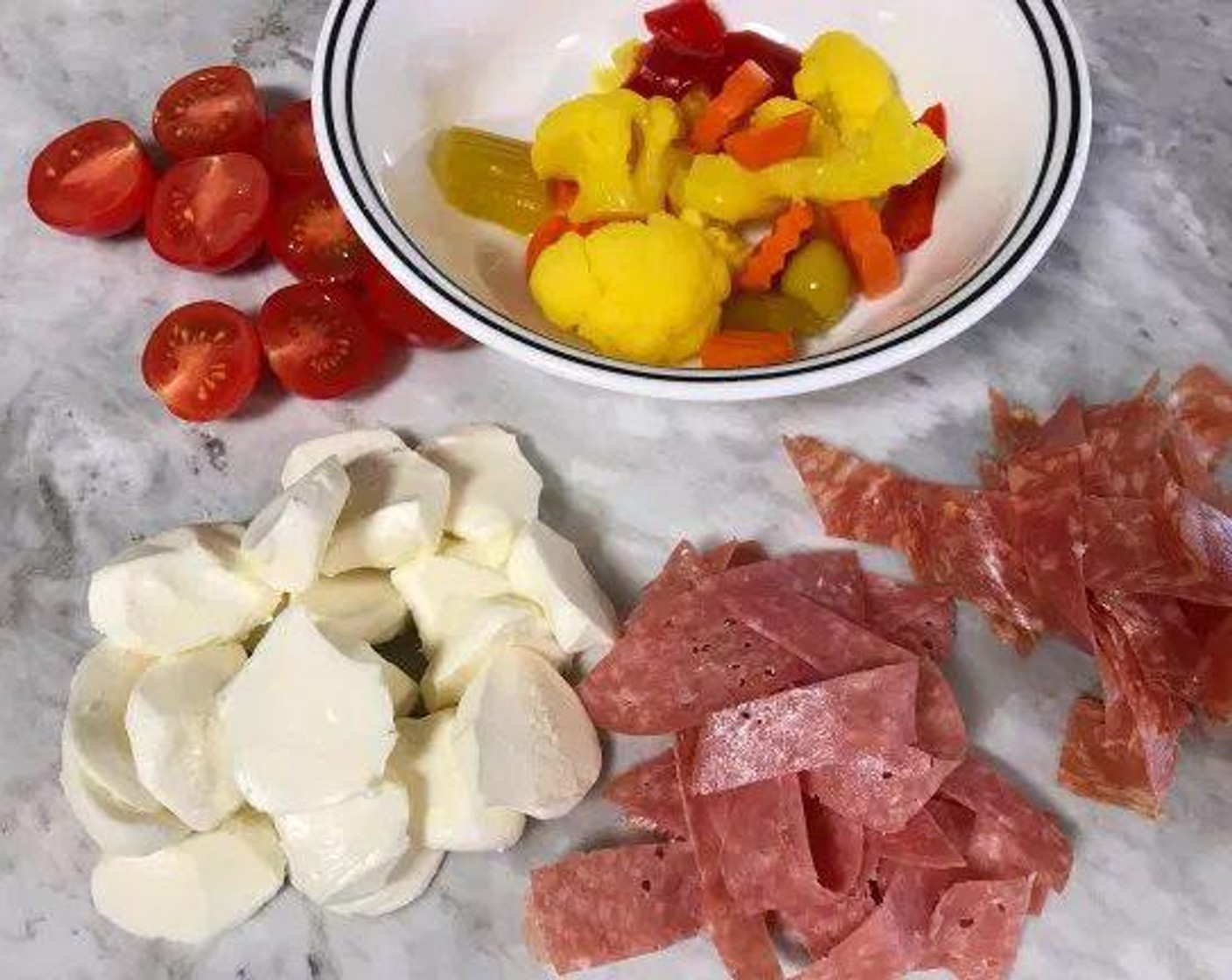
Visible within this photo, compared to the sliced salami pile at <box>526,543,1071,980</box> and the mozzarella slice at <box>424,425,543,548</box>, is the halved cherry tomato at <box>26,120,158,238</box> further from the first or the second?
the sliced salami pile at <box>526,543,1071,980</box>

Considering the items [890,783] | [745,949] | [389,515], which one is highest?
[389,515]

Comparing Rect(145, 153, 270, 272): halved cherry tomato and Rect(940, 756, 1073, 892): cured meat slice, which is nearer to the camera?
Rect(940, 756, 1073, 892): cured meat slice

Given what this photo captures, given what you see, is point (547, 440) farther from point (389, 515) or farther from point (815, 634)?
point (815, 634)

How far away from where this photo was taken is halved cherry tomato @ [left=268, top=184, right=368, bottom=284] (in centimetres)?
162

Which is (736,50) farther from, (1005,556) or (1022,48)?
(1005,556)

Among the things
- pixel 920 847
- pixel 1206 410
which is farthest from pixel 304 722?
pixel 1206 410

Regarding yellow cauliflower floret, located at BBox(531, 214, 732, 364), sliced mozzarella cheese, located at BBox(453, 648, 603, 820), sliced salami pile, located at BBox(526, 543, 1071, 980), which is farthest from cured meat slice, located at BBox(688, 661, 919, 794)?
yellow cauliflower floret, located at BBox(531, 214, 732, 364)

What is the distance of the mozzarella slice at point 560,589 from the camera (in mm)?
1406

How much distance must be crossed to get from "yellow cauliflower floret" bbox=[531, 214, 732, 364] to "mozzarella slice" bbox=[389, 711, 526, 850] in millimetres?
387

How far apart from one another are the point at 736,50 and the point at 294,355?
0.55 m

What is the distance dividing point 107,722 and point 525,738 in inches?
13.7

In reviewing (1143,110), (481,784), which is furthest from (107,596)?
(1143,110)

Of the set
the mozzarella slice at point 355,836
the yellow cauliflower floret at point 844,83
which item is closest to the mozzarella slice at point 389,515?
the mozzarella slice at point 355,836

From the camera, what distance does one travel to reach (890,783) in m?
1.34
